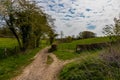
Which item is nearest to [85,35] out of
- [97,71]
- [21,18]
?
[21,18]

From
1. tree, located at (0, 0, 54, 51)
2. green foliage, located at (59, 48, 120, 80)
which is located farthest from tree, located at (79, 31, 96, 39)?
green foliage, located at (59, 48, 120, 80)

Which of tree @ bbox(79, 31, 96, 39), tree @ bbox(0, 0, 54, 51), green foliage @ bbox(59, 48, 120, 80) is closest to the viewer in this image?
green foliage @ bbox(59, 48, 120, 80)

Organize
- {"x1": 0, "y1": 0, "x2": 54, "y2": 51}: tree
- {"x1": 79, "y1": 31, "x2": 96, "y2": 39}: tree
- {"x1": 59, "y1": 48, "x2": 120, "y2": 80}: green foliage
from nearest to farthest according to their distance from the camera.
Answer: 1. {"x1": 59, "y1": 48, "x2": 120, "y2": 80}: green foliage
2. {"x1": 0, "y1": 0, "x2": 54, "y2": 51}: tree
3. {"x1": 79, "y1": 31, "x2": 96, "y2": 39}: tree

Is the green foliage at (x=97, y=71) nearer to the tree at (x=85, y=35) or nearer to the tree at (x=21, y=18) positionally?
the tree at (x=21, y=18)

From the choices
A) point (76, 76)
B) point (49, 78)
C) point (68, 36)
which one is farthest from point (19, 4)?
point (68, 36)

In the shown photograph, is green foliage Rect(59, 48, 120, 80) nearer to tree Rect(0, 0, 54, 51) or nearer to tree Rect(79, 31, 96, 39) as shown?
tree Rect(0, 0, 54, 51)

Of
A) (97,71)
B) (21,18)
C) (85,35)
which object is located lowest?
(85,35)

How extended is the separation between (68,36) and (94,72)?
246 ft

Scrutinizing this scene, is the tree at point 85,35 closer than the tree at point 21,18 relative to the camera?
No

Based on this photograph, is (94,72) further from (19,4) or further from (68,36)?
(68,36)

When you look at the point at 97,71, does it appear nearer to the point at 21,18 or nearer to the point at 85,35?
the point at 21,18

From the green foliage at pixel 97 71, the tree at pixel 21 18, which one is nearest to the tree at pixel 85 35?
the tree at pixel 21 18

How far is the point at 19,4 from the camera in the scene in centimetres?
3894

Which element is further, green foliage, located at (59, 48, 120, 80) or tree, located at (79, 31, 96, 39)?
tree, located at (79, 31, 96, 39)
